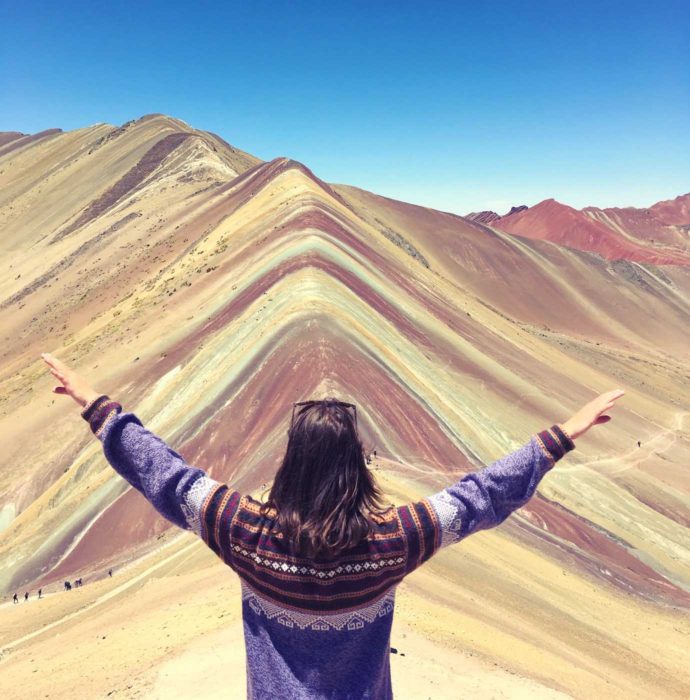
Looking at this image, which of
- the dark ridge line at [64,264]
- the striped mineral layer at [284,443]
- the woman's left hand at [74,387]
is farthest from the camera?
the dark ridge line at [64,264]

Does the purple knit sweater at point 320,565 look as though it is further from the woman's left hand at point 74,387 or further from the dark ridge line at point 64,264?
the dark ridge line at point 64,264

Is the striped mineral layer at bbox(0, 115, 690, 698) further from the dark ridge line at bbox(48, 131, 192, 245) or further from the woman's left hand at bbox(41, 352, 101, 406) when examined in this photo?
the dark ridge line at bbox(48, 131, 192, 245)

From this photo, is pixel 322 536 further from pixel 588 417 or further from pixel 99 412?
pixel 588 417

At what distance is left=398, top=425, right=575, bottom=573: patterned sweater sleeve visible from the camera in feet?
6.99

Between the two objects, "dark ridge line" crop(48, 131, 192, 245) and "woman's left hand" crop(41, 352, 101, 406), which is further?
"dark ridge line" crop(48, 131, 192, 245)

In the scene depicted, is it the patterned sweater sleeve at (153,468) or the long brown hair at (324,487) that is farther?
the patterned sweater sleeve at (153,468)

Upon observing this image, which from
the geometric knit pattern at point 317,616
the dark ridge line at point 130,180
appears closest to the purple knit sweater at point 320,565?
the geometric knit pattern at point 317,616

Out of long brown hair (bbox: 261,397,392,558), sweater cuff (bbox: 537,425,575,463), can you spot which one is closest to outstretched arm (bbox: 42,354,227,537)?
long brown hair (bbox: 261,397,392,558)

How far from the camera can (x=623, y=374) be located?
138 ft

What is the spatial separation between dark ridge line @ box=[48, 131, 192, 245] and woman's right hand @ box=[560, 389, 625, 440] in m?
61.3

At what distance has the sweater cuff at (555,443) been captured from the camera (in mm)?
2299

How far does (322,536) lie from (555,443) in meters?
1.01

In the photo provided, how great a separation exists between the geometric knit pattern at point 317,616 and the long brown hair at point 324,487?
0.82 ft

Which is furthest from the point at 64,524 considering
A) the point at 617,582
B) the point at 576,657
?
the point at 617,582
